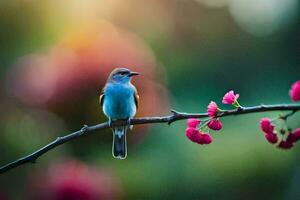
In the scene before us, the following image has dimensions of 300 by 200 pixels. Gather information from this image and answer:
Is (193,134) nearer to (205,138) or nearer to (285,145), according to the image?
(205,138)

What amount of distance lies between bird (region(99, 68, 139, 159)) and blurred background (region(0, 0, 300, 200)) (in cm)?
39

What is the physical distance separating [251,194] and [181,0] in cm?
134

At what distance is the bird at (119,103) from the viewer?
1.61 meters

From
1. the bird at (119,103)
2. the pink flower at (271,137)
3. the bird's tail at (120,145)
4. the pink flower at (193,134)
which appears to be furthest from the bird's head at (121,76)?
the pink flower at (271,137)

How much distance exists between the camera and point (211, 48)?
399 cm

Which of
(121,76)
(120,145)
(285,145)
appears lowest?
(285,145)

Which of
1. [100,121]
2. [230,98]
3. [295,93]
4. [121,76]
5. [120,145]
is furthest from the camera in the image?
[100,121]

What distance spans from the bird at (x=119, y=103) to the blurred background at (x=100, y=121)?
0.39 meters

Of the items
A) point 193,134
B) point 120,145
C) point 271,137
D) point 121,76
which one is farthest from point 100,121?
point 271,137

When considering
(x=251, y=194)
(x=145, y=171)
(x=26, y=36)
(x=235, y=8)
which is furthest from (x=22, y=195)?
(x=235, y=8)

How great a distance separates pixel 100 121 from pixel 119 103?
50cm

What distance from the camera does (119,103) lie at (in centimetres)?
165

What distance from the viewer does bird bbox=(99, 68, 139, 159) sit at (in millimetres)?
1613

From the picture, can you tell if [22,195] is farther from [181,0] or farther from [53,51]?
[181,0]
